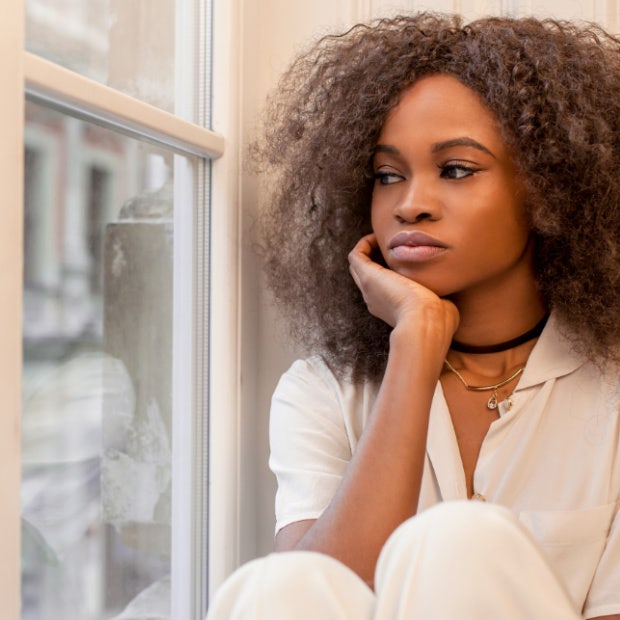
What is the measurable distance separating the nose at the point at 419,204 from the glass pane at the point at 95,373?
14.8 inches

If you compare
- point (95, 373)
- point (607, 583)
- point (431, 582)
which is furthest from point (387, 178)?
point (431, 582)

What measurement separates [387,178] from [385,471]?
1.49 feet

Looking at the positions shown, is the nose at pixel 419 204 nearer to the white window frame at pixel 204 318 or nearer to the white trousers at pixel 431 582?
the white window frame at pixel 204 318

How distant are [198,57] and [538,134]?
1.85 feet

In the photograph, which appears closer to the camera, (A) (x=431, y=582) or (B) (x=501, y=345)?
(A) (x=431, y=582)

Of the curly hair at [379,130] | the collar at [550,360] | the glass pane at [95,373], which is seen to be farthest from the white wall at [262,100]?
the collar at [550,360]

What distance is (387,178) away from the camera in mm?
1309

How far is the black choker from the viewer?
4.42ft

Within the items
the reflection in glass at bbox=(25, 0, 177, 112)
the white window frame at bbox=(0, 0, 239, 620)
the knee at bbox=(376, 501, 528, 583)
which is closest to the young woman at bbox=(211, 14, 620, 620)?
the white window frame at bbox=(0, 0, 239, 620)

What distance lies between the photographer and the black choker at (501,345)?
4.42ft

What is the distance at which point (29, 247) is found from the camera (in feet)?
3.28

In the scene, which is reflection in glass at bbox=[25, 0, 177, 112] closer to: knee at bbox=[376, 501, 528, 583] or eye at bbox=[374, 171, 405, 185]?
eye at bbox=[374, 171, 405, 185]

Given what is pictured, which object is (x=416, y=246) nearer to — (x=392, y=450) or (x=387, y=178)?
(x=387, y=178)

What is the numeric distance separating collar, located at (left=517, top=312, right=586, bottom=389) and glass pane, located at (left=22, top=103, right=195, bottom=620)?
0.55 m
